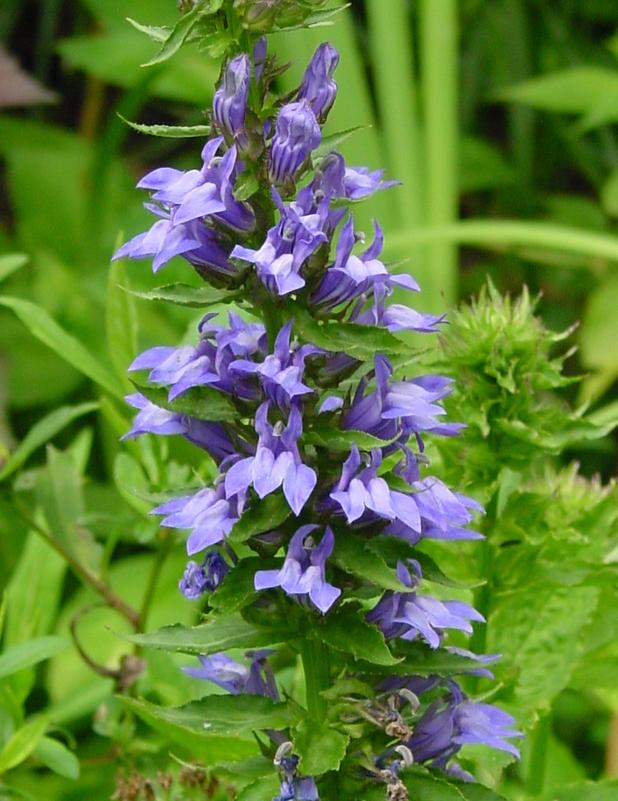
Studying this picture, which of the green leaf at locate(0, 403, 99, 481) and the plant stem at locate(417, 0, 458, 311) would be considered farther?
the plant stem at locate(417, 0, 458, 311)

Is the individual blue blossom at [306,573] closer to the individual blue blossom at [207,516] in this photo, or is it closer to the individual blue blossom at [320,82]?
the individual blue blossom at [207,516]

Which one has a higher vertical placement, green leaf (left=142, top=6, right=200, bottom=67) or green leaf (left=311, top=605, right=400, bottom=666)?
green leaf (left=142, top=6, right=200, bottom=67)

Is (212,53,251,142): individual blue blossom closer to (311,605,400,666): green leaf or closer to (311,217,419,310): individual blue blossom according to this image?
(311,217,419,310): individual blue blossom

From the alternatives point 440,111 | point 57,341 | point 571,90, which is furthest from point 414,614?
point 571,90

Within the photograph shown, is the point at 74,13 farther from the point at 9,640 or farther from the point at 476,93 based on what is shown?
the point at 9,640

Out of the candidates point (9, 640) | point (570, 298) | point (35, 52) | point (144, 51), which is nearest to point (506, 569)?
point (9, 640)

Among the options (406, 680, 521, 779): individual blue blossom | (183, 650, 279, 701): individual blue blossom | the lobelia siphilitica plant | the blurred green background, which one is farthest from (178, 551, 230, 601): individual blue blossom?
the blurred green background

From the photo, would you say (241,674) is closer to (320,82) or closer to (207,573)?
(207,573)
